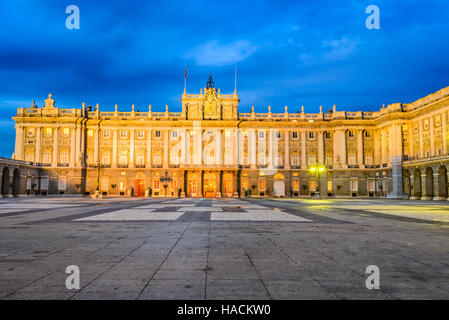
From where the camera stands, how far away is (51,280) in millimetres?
4609

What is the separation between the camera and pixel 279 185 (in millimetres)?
57531

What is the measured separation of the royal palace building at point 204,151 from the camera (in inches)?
2210

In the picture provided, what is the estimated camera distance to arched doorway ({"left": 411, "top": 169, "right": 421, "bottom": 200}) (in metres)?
46.2

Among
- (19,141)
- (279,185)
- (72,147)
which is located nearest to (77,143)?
(72,147)

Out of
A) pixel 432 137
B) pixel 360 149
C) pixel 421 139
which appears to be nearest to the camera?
pixel 432 137

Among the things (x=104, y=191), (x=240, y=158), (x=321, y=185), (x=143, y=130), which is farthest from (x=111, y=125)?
(x=321, y=185)

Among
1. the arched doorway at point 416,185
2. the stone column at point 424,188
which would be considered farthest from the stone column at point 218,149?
the stone column at point 424,188

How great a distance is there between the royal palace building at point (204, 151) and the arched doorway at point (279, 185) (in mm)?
180

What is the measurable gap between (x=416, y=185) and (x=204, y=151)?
111ft

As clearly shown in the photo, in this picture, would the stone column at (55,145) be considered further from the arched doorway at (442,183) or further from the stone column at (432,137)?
the stone column at (432,137)

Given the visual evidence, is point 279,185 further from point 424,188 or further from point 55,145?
point 55,145

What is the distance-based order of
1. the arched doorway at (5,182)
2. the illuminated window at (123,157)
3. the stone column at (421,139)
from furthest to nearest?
the illuminated window at (123,157), the stone column at (421,139), the arched doorway at (5,182)

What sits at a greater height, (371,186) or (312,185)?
(312,185)

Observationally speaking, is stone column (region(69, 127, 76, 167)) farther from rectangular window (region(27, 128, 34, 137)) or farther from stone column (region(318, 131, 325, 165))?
stone column (region(318, 131, 325, 165))
